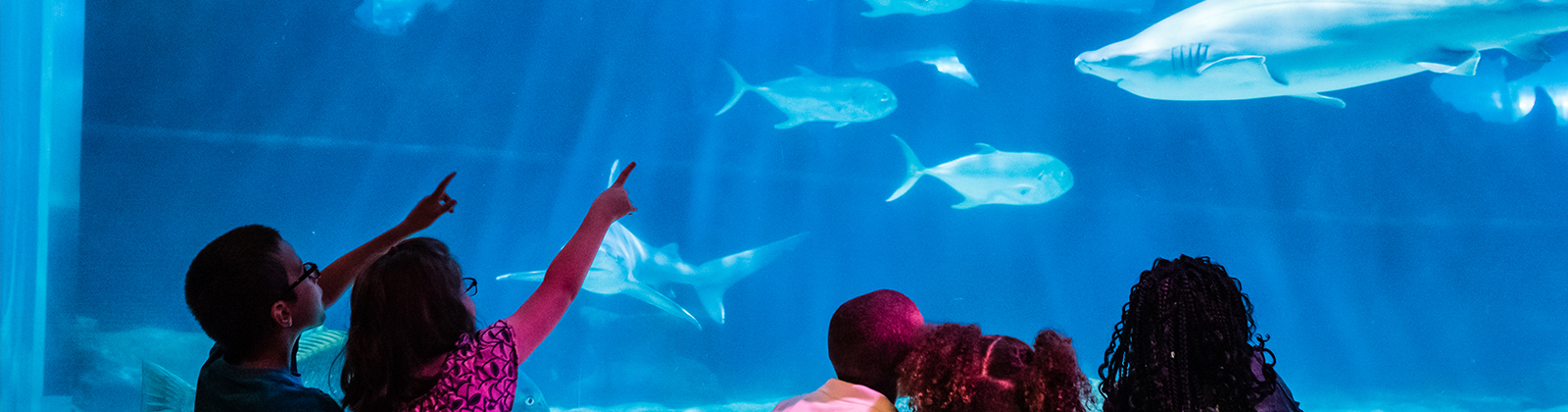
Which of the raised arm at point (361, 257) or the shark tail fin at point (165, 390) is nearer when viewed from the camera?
the raised arm at point (361, 257)

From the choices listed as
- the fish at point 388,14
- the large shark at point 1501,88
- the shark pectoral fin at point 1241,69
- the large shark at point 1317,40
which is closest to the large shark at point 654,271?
the fish at point 388,14

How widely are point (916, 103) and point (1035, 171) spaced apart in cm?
542

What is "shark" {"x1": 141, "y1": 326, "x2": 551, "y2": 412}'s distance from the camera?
2955mm

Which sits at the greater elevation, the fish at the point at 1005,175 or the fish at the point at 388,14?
the fish at the point at 388,14

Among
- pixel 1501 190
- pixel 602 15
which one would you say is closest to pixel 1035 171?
pixel 602 15

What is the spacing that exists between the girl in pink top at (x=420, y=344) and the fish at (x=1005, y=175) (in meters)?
5.93

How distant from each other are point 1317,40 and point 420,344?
18.3 feet

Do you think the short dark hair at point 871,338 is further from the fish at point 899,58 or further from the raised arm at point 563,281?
the fish at point 899,58

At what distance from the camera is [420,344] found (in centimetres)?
147

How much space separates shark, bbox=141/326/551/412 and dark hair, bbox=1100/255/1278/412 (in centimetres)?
178

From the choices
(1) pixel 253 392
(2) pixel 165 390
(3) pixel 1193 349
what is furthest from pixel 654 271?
(3) pixel 1193 349

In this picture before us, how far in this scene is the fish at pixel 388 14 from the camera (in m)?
8.98

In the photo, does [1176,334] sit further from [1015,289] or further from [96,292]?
[1015,289]

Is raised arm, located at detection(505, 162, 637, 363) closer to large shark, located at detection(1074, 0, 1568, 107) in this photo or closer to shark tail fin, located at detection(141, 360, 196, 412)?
shark tail fin, located at detection(141, 360, 196, 412)
